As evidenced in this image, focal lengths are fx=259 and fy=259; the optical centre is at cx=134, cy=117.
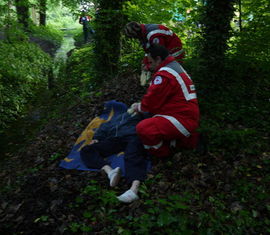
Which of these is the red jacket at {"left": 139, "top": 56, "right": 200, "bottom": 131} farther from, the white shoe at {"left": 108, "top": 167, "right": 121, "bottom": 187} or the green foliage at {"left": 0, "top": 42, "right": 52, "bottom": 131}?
the green foliage at {"left": 0, "top": 42, "right": 52, "bottom": 131}

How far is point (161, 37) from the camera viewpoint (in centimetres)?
515

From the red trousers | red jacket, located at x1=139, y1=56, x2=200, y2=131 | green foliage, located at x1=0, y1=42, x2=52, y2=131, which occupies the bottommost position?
green foliage, located at x1=0, y1=42, x2=52, y2=131

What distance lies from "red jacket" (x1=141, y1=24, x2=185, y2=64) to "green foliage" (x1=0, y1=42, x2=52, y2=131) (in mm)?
5019

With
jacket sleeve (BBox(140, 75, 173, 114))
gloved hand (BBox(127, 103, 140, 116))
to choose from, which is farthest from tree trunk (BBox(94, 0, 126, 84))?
jacket sleeve (BBox(140, 75, 173, 114))

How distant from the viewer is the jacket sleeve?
3.65 metres

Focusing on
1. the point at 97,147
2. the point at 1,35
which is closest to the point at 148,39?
the point at 97,147

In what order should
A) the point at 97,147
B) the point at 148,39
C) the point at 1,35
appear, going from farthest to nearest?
the point at 1,35 < the point at 148,39 < the point at 97,147

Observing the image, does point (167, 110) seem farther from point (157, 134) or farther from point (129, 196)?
point (129, 196)

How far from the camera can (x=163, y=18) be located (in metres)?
6.23

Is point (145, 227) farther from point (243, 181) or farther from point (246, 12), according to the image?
point (246, 12)

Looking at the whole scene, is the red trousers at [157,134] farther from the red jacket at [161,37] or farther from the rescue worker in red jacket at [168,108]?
the red jacket at [161,37]

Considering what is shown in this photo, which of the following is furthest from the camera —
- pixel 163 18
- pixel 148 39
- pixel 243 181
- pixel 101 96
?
pixel 101 96

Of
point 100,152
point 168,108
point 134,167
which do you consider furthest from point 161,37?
point 134,167

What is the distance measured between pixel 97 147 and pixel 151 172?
1.00 m
